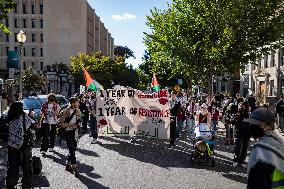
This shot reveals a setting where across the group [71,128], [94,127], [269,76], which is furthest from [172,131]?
[269,76]

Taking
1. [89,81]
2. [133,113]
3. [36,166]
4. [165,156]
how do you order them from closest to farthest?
[36,166], [165,156], [133,113], [89,81]

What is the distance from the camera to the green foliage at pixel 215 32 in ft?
103

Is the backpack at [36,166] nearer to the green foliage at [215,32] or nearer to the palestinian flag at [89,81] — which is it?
the palestinian flag at [89,81]

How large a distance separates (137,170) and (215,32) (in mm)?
22056

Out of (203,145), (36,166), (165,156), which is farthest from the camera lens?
(165,156)

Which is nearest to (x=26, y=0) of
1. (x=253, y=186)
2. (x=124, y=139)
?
(x=124, y=139)

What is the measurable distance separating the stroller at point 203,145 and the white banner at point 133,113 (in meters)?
4.68

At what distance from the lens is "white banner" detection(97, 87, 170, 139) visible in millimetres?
17469

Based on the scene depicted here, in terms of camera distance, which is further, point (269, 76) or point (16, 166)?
point (269, 76)

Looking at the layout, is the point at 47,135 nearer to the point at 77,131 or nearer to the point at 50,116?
the point at 50,116

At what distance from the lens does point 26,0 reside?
103m

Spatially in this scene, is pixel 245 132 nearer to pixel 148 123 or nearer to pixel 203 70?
pixel 148 123

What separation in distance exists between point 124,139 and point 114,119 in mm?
1135

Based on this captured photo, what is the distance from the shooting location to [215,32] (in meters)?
32.2
